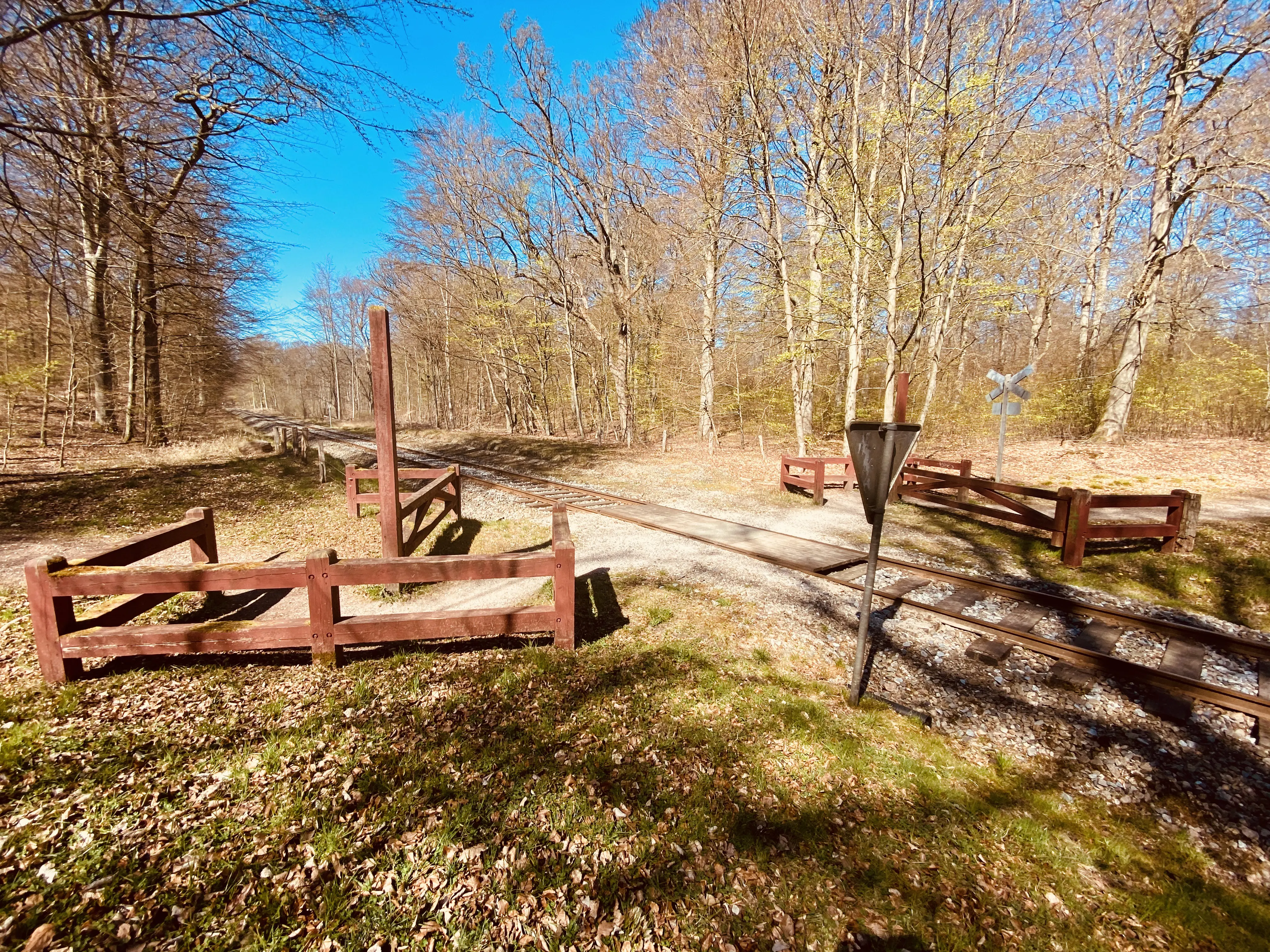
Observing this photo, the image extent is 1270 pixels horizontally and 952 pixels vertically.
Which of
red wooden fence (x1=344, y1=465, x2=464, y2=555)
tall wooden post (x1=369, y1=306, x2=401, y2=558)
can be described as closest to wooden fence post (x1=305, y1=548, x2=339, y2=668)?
tall wooden post (x1=369, y1=306, x2=401, y2=558)

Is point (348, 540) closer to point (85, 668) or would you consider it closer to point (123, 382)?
point (85, 668)

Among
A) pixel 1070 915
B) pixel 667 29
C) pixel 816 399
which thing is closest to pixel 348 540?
pixel 1070 915

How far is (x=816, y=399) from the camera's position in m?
24.2

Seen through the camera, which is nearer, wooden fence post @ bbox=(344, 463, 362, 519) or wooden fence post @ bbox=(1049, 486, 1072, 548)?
wooden fence post @ bbox=(1049, 486, 1072, 548)

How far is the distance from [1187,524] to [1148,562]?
0.91m

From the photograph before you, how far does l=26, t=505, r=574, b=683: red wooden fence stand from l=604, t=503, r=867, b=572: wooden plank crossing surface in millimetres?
3736

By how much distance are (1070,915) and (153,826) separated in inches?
190

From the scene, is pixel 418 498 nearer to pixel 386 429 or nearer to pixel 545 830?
pixel 386 429

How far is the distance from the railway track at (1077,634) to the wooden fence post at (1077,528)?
1378 mm

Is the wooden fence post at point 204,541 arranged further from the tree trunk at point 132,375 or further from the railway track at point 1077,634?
the tree trunk at point 132,375

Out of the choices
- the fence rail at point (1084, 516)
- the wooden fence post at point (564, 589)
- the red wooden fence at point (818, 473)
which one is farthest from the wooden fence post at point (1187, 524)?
the wooden fence post at point (564, 589)

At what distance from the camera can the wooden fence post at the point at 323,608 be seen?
3.83m

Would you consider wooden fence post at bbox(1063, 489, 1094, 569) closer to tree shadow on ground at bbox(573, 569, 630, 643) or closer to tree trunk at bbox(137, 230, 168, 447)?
tree shadow on ground at bbox(573, 569, 630, 643)

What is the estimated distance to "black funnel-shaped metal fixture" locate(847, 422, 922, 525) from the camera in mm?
3496
